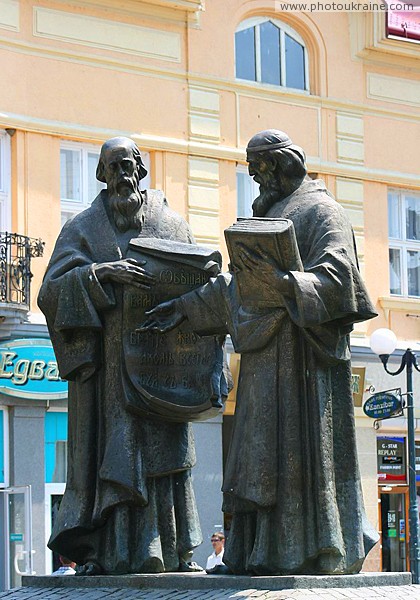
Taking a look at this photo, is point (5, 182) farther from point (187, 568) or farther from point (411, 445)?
point (187, 568)

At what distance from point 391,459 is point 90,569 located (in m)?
17.4

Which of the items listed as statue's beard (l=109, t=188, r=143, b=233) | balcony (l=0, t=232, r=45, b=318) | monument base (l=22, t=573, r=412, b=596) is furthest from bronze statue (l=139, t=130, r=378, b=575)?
balcony (l=0, t=232, r=45, b=318)

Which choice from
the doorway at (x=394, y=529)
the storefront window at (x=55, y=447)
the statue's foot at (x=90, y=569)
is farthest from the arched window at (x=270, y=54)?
the statue's foot at (x=90, y=569)

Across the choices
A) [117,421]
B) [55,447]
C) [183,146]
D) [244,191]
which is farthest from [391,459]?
[117,421]

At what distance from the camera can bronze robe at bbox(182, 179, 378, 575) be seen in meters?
8.37

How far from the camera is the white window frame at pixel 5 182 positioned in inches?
883

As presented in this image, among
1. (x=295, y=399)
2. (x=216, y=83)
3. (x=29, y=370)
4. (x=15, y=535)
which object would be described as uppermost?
(x=216, y=83)

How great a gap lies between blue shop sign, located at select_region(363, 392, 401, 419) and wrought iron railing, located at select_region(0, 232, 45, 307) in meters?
4.52

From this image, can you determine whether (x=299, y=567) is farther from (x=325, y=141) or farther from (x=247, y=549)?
(x=325, y=141)

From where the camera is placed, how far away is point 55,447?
74.0 ft

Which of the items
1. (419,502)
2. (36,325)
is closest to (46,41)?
(36,325)

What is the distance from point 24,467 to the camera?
22109 mm

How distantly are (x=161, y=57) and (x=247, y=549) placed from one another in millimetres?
16271

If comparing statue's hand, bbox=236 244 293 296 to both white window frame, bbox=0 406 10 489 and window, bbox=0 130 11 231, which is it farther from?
window, bbox=0 130 11 231
